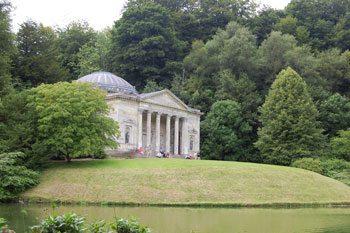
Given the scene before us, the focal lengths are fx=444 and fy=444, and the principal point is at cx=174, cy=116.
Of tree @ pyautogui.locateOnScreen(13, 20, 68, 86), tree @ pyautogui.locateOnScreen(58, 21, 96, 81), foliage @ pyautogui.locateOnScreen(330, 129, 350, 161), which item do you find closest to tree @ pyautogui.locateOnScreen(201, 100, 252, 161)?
foliage @ pyautogui.locateOnScreen(330, 129, 350, 161)

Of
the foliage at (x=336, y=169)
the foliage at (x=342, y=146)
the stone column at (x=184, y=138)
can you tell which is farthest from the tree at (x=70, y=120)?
the foliage at (x=342, y=146)

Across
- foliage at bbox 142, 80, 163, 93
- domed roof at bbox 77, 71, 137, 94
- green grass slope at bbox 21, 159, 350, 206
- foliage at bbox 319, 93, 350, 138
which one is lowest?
green grass slope at bbox 21, 159, 350, 206

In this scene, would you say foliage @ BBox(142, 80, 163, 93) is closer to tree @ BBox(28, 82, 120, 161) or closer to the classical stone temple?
the classical stone temple

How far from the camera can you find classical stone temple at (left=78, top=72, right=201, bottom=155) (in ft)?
176

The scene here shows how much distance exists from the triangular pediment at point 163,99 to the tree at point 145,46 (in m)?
18.1

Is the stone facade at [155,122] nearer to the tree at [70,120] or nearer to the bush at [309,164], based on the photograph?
the tree at [70,120]

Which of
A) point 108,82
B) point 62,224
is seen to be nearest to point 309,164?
point 108,82

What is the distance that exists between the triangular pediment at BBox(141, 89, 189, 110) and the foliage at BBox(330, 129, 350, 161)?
20.5 meters

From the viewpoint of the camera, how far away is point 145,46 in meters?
78.3

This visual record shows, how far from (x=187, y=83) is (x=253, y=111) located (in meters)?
13.2

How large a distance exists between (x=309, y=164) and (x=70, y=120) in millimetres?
26910

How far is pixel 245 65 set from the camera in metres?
71.4

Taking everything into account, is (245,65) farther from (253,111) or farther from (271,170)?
(271,170)

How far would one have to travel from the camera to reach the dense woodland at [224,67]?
5472 cm
